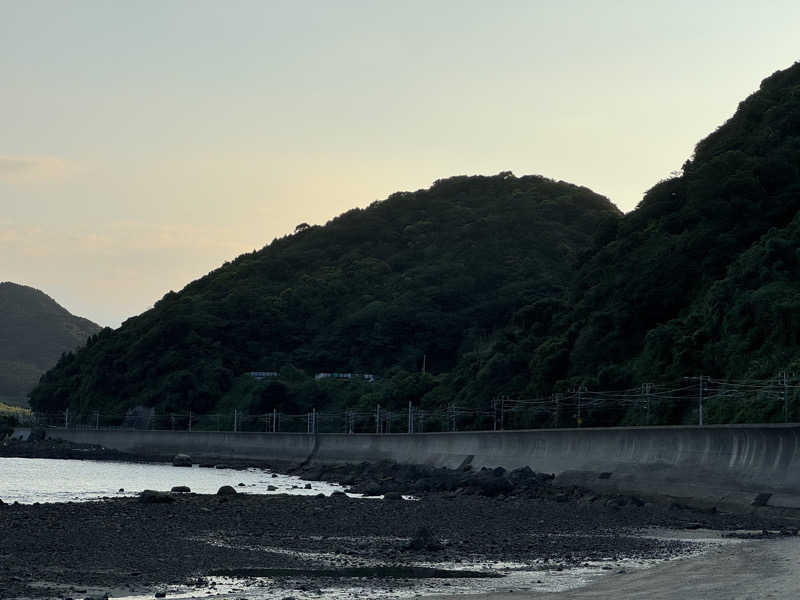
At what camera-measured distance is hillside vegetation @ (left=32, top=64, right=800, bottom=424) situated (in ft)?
173

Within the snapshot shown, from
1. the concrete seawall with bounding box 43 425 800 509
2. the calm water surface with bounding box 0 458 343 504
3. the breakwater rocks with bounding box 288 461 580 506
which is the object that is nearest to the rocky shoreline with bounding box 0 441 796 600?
the breakwater rocks with bounding box 288 461 580 506

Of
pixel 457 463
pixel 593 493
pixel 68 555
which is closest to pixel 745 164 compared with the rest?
pixel 457 463

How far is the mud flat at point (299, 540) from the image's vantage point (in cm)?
1548

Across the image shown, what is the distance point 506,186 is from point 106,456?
104745 mm

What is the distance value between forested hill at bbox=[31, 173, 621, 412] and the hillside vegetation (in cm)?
29

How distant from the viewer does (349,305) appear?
14288 cm

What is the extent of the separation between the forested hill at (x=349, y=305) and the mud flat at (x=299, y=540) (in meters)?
74.3

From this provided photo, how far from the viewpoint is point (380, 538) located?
21719 millimetres

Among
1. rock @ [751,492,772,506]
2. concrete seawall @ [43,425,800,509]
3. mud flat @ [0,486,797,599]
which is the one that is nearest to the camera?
mud flat @ [0,486,797,599]

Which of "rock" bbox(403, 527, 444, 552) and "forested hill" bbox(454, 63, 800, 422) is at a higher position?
"forested hill" bbox(454, 63, 800, 422)

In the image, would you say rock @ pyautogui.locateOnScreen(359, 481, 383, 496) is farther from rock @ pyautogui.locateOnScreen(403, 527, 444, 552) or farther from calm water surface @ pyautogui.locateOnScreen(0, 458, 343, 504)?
rock @ pyautogui.locateOnScreen(403, 527, 444, 552)

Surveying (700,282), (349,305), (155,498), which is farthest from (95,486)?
(349,305)

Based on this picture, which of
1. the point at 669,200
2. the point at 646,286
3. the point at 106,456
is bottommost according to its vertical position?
the point at 106,456

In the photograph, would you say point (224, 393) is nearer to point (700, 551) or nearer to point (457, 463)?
point (457, 463)
